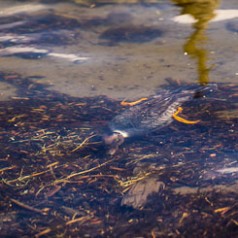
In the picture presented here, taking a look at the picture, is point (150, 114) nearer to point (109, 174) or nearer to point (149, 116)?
point (149, 116)

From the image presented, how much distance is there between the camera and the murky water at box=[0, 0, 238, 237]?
11.0 ft

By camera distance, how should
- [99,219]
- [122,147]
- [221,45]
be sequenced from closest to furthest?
1. [99,219]
2. [122,147]
3. [221,45]

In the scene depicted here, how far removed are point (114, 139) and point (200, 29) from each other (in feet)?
8.25

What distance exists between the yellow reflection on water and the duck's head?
1143 mm

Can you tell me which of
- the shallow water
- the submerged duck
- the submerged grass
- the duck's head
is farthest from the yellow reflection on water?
the duck's head

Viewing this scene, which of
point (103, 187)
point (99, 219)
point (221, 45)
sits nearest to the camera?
point (99, 219)

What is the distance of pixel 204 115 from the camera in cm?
437

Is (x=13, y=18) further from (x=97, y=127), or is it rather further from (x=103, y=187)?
(x=103, y=187)

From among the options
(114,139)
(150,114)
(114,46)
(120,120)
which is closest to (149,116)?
(150,114)

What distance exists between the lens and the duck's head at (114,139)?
3.99 m

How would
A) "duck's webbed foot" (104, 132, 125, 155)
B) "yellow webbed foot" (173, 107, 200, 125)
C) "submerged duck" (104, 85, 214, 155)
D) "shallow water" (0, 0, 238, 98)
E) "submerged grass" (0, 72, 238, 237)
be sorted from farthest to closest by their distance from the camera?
"shallow water" (0, 0, 238, 98), "yellow webbed foot" (173, 107, 200, 125), "submerged duck" (104, 85, 214, 155), "duck's webbed foot" (104, 132, 125, 155), "submerged grass" (0, 72, 238, 237)

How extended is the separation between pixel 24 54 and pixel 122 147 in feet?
7.37

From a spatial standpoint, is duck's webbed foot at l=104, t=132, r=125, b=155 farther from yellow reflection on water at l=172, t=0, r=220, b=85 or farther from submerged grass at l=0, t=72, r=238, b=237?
yellow reflection on water at l=172, t=0, r=220, b=85

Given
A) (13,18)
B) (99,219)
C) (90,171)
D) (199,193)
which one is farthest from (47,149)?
(13,18)
